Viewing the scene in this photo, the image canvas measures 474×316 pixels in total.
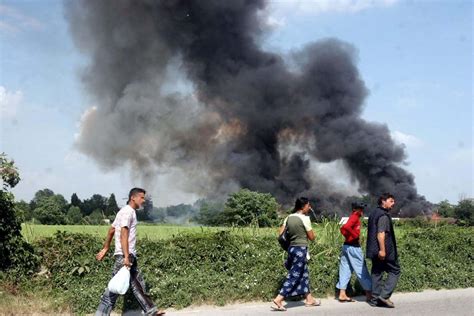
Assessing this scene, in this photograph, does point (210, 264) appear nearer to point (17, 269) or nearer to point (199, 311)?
point (199, 311)

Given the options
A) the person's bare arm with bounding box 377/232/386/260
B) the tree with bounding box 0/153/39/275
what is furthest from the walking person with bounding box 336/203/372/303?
the tree with bounding box 0/153/39/275

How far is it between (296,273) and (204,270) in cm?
163

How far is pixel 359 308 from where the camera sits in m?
8.16

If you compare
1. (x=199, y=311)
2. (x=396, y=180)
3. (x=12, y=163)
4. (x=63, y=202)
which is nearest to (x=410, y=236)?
(x=199, y=311)

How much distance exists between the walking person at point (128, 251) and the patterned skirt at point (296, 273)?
1.94m

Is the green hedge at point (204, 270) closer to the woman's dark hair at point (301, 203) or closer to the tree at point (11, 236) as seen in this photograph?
the tree at point (11, 236)

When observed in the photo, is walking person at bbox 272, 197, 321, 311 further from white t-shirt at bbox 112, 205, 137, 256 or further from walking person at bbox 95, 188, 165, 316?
white t-shirt at bbox 112, 205, 137, 256

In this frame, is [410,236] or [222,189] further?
[222,189]

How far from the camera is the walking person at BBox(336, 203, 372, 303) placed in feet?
28.4

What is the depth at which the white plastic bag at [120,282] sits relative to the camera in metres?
6.69

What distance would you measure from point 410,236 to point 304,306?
4984mm

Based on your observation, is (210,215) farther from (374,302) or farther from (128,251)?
(128,251)

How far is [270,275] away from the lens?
8945mm

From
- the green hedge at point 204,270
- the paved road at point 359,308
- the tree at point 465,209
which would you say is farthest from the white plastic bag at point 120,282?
the tree at point 465,209
